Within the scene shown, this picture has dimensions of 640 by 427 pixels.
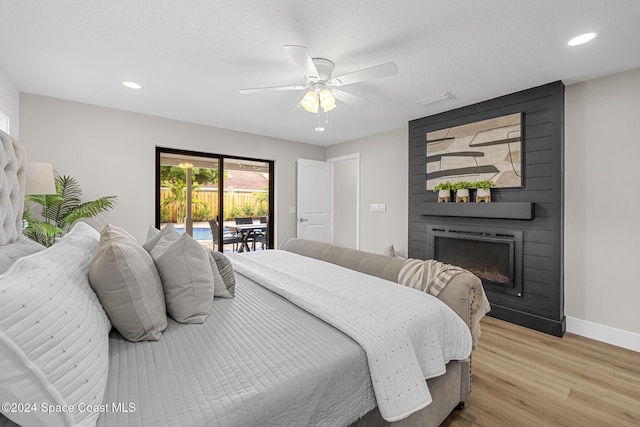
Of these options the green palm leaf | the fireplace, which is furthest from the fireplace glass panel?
the green palm leaf

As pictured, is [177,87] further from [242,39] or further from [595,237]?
[595,237]

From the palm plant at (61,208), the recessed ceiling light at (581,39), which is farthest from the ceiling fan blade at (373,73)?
the palm plant at (61,208)

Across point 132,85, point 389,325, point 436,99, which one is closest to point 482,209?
point 436,99

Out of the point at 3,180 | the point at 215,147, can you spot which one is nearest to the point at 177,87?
the point at 215,147

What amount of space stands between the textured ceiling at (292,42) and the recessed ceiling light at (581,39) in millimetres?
50

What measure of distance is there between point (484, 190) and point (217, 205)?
12.6ft

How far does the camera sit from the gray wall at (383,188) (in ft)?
14.3

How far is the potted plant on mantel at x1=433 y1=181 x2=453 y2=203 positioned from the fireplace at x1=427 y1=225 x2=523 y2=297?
0.36 meters

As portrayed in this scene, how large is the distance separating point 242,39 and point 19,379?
2.19 m

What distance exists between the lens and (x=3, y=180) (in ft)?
4.16

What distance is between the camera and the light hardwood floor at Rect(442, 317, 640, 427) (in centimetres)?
164

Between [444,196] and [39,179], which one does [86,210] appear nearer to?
[39,179]

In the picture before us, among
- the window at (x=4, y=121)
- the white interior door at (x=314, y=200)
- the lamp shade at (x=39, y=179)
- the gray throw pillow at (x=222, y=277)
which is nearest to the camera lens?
the gray throw pillow at (x=222, y=277)

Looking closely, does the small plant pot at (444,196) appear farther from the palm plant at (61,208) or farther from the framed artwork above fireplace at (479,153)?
the palm plant at (61,208)
